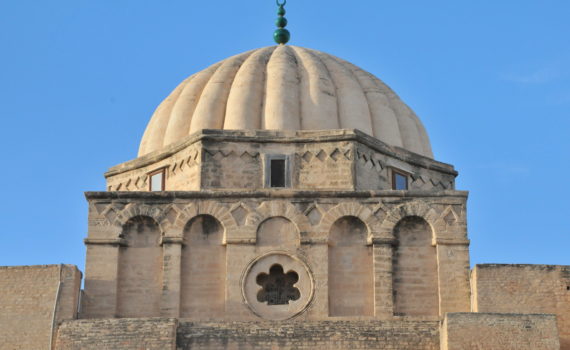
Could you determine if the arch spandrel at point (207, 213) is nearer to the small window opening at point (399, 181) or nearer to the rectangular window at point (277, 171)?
the rectangular window at point (277, 171)

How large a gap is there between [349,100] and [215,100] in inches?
103

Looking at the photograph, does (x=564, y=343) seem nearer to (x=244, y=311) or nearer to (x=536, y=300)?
(x=536, y=300)

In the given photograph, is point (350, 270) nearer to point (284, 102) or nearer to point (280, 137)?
point (280, 137)

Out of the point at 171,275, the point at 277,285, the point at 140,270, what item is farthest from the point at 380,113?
the point at 140,270

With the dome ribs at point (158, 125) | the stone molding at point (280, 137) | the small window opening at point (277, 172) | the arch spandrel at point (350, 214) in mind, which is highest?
the dome ribs at point (158, 125)

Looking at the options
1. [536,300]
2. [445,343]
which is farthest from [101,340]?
[536,300]

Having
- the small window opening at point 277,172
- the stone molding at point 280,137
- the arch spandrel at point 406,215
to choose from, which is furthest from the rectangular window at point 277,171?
the arch spandrel at point 406,215

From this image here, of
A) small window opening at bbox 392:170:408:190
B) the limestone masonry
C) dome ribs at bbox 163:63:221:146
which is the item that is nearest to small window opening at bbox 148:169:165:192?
the limestone masonry

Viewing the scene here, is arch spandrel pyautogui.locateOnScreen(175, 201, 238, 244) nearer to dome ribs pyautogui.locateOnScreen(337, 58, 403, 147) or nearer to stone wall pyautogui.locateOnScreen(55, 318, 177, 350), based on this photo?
stone wall pyautogui.locateOnScreen(55, 318, 177, 350)

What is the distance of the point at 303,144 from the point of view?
2564 centimetres

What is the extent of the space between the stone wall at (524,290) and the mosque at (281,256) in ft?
0.08

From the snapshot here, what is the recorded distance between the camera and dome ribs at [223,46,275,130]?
26312 millimetres

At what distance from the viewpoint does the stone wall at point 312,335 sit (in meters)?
22.3

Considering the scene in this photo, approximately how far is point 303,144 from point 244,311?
3615 millimetres
